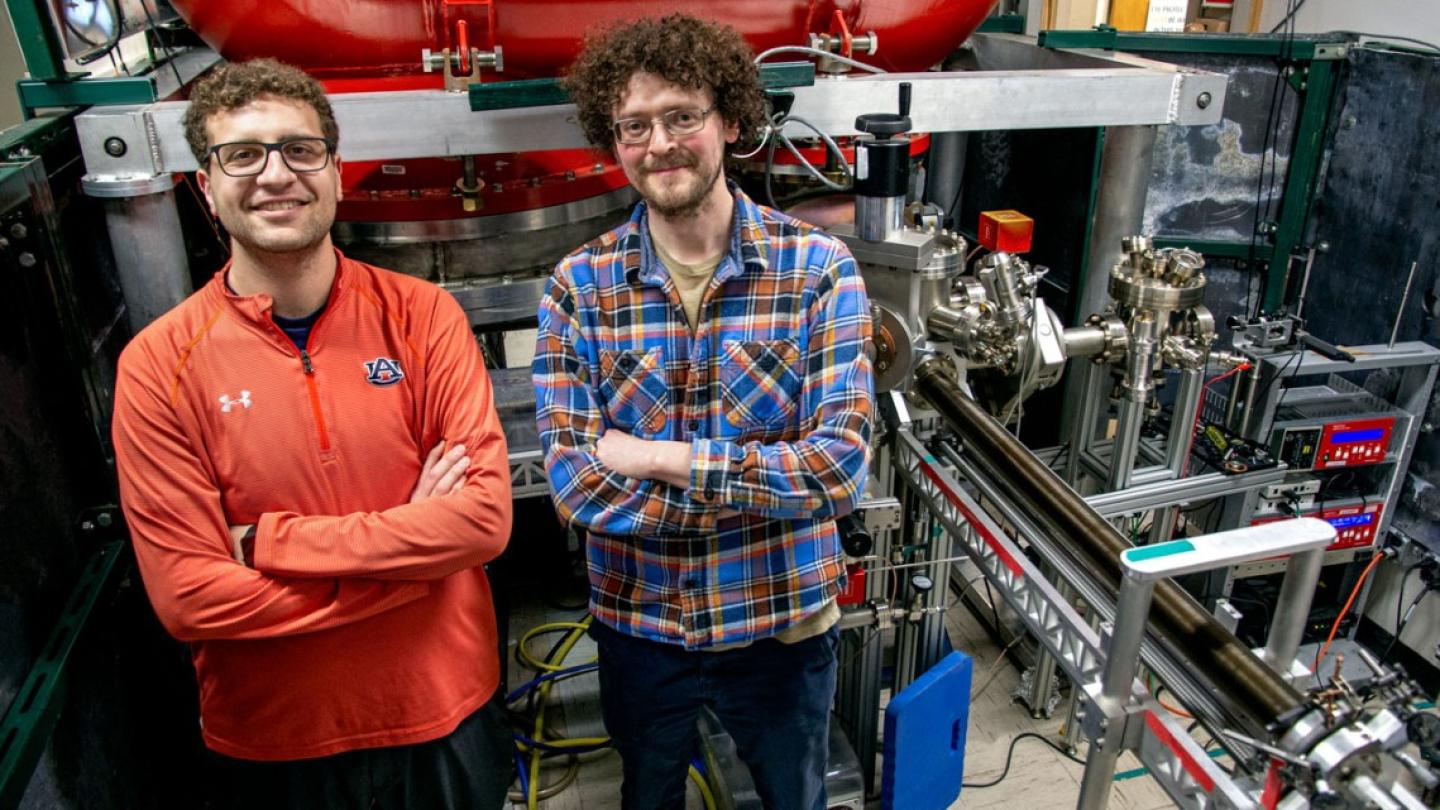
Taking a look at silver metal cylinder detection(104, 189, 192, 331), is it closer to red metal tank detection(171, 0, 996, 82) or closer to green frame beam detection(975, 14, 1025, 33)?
red metal tank detection(171, 0, 996, 82)

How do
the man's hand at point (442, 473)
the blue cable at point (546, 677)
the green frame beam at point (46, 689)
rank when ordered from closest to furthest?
the green frame beam at point (46, 689)
the man's hand at point (442, 473)
the blue cable at point (546, 677)

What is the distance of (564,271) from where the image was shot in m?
1.45

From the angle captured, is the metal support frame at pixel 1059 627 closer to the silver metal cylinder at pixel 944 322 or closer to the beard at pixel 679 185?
the silver metal cylinder at pixel 944 322

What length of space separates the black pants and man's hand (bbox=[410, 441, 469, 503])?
402 mm

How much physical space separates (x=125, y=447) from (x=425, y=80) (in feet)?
3.46

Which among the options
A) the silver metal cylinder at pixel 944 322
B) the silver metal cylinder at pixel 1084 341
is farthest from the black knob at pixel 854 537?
the silver metal cylinder at pixel 1084 341

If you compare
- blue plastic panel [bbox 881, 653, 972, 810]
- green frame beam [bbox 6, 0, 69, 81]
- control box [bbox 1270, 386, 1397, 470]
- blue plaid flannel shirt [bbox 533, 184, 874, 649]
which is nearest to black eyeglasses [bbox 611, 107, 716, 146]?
blue plaid flannel shirt [bbox 533, 184, 874, 649]

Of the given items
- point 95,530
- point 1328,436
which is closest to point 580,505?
point 95,530

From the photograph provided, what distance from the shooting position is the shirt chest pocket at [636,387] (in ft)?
4.63

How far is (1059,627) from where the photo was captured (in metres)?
1.39

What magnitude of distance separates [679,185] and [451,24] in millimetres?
720

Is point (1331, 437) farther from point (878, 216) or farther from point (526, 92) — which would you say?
point (526, 92)

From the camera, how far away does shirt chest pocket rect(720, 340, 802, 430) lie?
1.39 m

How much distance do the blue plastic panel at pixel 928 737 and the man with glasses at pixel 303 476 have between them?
805 mm
